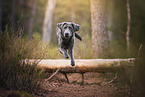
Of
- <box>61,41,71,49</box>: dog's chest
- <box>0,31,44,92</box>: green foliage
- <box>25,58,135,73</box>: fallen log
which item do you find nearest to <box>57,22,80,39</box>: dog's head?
<box>61,41,71,49</box>: dog's chest

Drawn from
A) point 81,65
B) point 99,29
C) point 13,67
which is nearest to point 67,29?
point 81,65

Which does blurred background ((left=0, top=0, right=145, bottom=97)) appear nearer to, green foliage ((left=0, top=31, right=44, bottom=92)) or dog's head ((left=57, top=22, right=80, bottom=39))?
green foliage ((left=0, top=31, right=44, bottom=92))

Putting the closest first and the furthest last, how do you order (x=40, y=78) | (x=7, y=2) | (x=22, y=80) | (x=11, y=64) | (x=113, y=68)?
(x=11, y=64) → (x=22, y=80) → (x=40, y=78) → (x=113, y=68) → (x=7, y=2)

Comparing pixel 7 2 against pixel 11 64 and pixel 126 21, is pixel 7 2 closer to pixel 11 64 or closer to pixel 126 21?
pixel 126 21

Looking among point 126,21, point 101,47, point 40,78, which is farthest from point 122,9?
point 40,78

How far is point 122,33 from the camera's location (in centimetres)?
938

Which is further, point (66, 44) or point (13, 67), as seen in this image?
point (66, 44)

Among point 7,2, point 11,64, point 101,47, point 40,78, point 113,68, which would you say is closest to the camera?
point 11,64

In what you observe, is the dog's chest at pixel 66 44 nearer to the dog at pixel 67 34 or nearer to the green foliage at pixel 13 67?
the dog at pixel 67 34

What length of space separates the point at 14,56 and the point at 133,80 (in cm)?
279

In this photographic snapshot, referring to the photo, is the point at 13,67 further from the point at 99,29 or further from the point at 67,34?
the point at 99,29

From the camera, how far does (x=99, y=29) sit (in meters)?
7.14

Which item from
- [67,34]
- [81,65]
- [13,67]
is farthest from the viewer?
[81,65]

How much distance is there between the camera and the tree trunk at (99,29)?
277 inches
